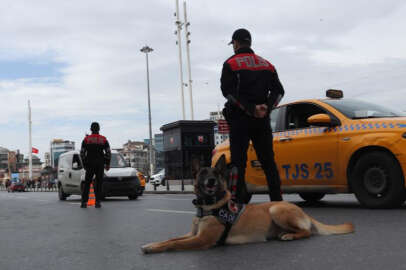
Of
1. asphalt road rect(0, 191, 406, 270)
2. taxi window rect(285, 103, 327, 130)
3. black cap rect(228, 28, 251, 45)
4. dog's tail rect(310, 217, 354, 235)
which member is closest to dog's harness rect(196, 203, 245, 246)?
asphalt road rect(0, 191, 406, 270)

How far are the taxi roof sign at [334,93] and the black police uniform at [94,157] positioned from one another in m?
5.21

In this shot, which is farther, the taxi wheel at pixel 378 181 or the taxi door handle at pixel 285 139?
the taxi door handle at pixel 285 139

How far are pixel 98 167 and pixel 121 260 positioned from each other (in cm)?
747

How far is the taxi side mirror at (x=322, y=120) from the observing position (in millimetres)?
7001

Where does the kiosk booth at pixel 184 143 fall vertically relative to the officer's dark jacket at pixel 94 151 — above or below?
above

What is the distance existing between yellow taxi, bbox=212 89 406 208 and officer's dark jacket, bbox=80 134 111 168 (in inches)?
166

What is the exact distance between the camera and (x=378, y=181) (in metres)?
6.55

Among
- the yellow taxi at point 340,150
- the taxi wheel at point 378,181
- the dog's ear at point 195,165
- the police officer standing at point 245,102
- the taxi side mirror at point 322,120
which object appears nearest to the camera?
the dog's ear at point 195,165

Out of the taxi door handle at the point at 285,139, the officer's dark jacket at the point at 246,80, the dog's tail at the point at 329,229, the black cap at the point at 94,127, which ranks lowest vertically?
the dog's tail at the point at 329,229

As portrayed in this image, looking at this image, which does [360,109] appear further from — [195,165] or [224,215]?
[224,215]

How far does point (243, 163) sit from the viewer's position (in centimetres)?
539

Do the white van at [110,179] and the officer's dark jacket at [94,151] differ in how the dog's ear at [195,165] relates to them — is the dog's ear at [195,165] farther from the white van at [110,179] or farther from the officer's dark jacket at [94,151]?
the white van at [110,179]

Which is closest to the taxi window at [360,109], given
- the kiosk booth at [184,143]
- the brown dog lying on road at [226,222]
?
the brown dog lying on road at [226,222]

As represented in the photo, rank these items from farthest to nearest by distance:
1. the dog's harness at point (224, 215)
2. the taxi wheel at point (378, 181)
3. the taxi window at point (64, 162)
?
the taxi window at point (64, 162) < the taxi wheel at point (378, 181) < the dog's harness at point (224, 215)
